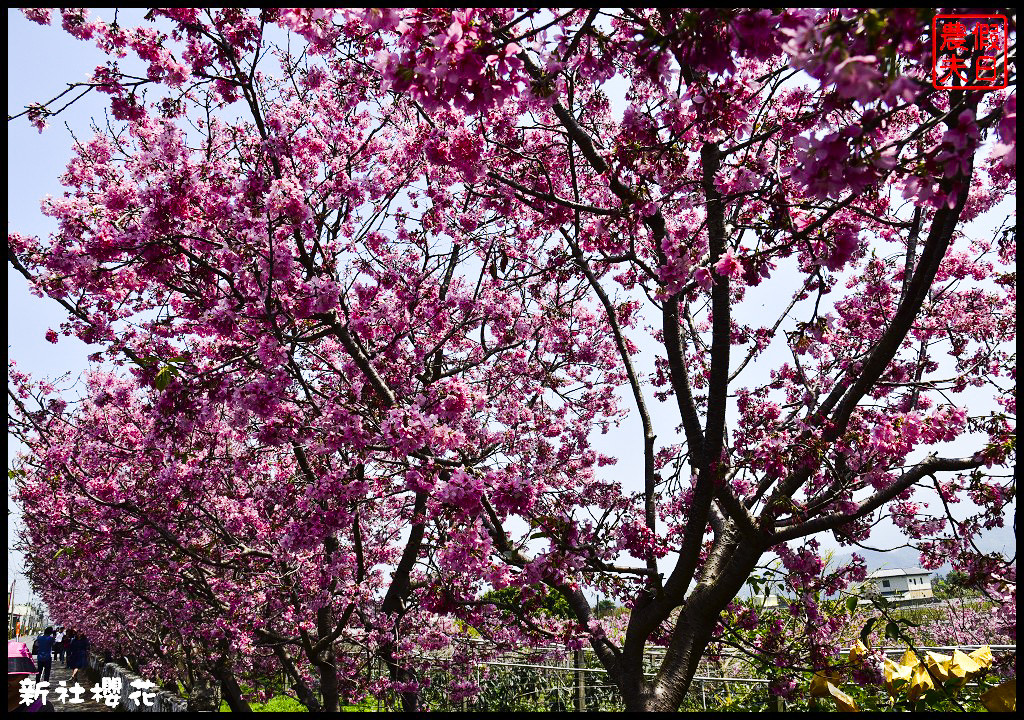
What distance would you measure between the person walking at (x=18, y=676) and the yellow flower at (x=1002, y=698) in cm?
971

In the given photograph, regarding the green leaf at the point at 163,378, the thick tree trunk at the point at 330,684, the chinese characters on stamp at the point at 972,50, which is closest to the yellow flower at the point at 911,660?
the chinese characters on stamp at the point at 972,50

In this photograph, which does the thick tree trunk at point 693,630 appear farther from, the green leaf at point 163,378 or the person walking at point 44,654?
the person walking at point 44,654

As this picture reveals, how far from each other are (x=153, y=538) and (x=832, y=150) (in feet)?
30.3

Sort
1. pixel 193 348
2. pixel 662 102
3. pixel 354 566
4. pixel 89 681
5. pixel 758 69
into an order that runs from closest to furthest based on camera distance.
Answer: pixel 662 102 < pixel 758 69 < pixel 193 348 < pixel 354 566 < pixel 89 681

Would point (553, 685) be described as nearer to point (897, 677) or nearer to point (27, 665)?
point (897, 677)

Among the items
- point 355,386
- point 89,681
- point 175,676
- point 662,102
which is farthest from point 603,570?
point 89,681

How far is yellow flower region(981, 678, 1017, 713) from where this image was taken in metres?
2.88

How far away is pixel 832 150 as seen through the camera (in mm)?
2537

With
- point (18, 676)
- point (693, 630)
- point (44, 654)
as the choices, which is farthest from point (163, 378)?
point (44, 654)

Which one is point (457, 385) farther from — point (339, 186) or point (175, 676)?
point (175, 676)

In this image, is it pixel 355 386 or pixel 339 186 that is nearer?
pixel 339 186

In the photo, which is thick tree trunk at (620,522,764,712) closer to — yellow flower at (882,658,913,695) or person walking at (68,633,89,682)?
yellow flower at (882,658,913,695)

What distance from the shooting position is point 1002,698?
9.61ft

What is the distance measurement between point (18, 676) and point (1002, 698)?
460 inches
